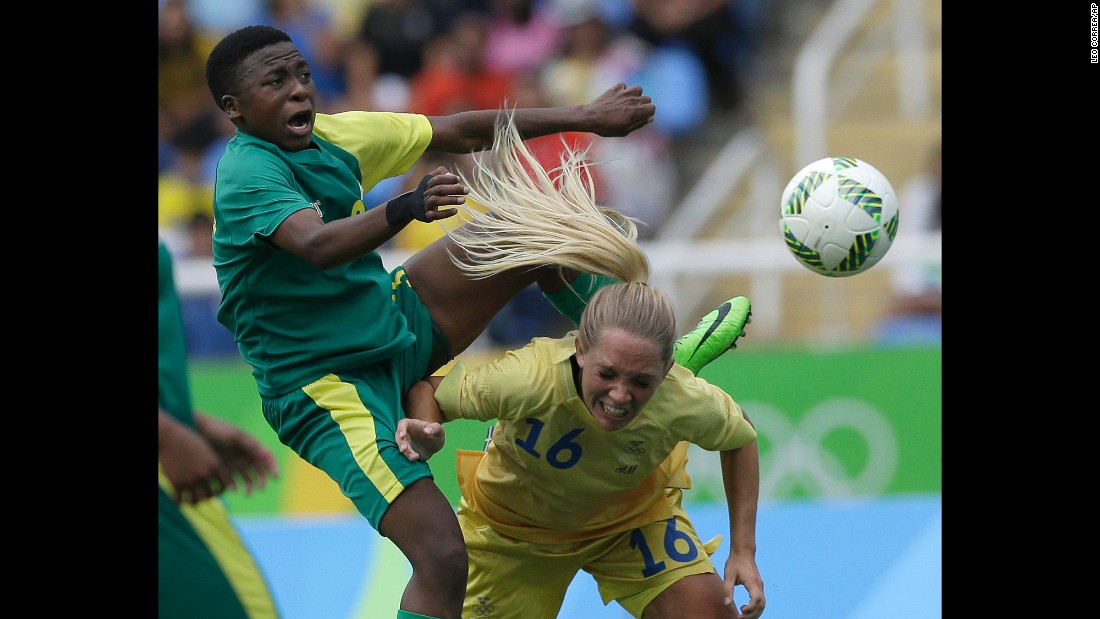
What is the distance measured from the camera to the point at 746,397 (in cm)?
772

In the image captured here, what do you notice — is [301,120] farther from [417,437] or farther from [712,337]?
[712,337]

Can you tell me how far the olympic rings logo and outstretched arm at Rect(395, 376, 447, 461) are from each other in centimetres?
371

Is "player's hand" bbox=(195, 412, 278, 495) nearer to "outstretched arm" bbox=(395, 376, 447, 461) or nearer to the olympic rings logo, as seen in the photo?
"outstretched arm" bbox=(395, 376, 447, 461)

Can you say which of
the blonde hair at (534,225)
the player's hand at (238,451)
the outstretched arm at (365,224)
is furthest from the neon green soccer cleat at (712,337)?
the player's hand at (238,451)

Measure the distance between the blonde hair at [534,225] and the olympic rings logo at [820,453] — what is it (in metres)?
3.37

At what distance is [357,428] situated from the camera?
3975 mm

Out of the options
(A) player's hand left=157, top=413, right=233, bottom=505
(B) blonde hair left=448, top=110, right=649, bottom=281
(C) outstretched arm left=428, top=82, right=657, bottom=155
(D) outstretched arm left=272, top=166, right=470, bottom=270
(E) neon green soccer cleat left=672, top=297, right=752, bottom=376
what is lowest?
(A) player's hand left=157, top=413, right=233, bottom=505

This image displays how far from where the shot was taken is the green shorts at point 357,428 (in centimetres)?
391

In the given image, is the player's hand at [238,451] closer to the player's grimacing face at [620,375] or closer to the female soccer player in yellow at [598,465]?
the female soccer player in yellow at [598,465]

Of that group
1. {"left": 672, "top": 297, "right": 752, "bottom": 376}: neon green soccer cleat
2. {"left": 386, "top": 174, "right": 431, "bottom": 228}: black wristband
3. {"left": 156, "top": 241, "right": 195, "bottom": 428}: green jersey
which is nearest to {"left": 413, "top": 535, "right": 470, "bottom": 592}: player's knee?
{"left": 156, "top": 241, "right": 195, "bottom": 428}: green jersey

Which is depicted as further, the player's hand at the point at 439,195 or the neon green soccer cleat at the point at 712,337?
the neon green soccer cleat at the point at 712,337

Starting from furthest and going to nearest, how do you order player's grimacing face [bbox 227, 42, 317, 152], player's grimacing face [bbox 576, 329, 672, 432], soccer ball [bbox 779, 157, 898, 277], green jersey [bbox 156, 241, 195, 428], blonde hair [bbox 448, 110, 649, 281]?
soccer ball [bbox 779, 157, 898, 277], blonde hair [bbox 448, 110, 649, 281], player's grimacing face [bbox 227, 42, 317, 152], player's grimacing face [bbox 576, 329, 672, 432], green jersey [bbox 156, 241, 195, 428]

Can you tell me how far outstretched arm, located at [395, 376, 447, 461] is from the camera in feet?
12.6

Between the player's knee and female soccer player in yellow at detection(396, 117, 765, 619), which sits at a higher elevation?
female soccer player in yellow at detection(396, 117, 765, 619)
